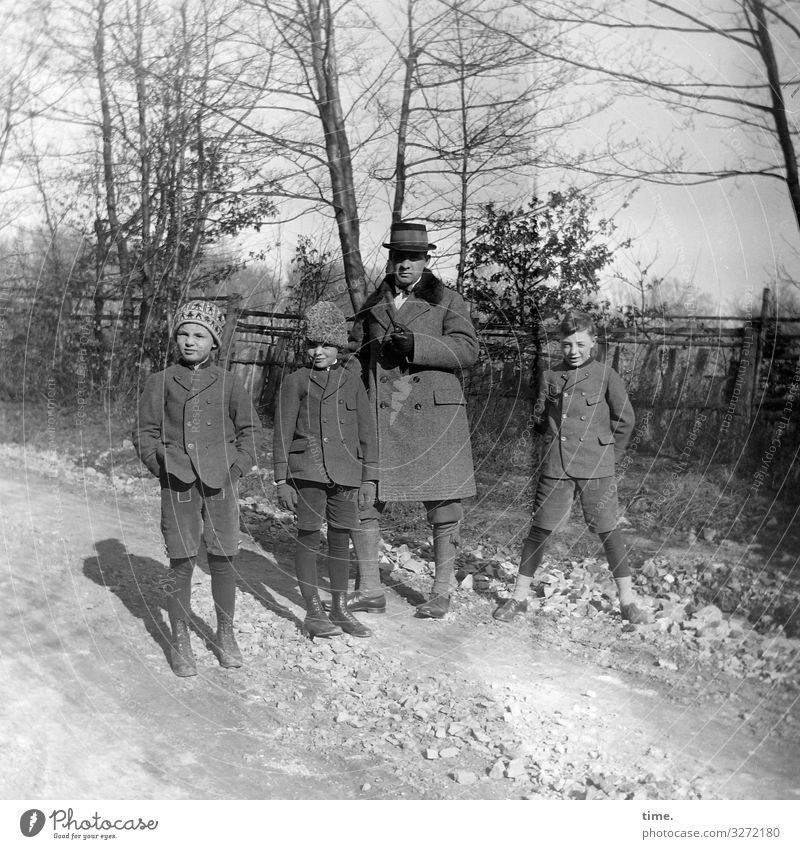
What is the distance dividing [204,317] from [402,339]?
55cm

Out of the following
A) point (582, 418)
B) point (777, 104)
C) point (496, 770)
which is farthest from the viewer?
point (777, 104)

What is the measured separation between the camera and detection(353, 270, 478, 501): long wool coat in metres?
2.32

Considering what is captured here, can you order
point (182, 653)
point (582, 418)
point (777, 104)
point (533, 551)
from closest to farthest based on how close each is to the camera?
point (182, 653) → point (582, 418) → point (533, 551) → point (777, 104)

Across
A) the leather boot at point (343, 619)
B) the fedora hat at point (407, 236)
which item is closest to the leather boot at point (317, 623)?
the leather boot at point (343, 619)

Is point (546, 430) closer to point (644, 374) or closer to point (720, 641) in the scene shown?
point (644, 374)

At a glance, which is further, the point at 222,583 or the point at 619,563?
the point at 619,563

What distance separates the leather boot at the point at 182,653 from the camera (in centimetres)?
236

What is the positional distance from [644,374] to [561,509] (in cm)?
50

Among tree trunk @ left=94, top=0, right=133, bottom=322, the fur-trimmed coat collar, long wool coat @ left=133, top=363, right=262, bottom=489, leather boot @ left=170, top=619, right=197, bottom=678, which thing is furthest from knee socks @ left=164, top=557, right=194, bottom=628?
the fur-trimmed coat collar

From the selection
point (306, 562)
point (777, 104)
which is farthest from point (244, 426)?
point (777, 104)

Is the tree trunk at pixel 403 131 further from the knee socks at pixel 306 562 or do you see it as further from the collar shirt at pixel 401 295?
the knee socks at pixel 306 562

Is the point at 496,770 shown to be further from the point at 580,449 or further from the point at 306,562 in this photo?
the point at 580,449

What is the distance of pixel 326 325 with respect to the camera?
2.25 m
